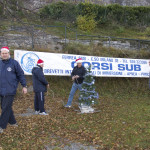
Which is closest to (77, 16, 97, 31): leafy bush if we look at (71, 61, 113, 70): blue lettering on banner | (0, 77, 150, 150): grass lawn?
(71, 61, 113, 70): blue lettering on banner

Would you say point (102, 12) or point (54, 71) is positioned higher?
point (102, 12)

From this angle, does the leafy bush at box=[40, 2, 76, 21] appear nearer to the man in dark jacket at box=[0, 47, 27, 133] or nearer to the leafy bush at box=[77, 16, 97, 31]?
the leafy bush at box=[77, 16, 97, 31]

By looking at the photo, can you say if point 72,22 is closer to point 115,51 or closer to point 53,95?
point 115,51

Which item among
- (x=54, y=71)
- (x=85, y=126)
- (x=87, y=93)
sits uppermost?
(x=54, y=71)

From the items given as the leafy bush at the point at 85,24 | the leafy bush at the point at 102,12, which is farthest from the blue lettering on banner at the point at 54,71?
the leafy bush at the point at 102,12

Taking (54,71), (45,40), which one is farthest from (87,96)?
(45,40)

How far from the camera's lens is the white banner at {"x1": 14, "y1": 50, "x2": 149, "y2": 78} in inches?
394

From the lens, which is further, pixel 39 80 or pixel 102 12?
pixel 102 12

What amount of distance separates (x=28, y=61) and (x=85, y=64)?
115 inches

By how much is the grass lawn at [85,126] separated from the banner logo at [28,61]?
1.25m

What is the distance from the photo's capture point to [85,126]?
225 inches

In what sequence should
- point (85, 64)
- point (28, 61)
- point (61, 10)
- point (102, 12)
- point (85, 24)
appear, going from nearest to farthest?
1. point (28, 61)
2. point (85, 64)
3. point (85, 24)
4. point (61, 10)
5. point (102, 12)

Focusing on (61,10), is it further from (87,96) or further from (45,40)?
(87,96)

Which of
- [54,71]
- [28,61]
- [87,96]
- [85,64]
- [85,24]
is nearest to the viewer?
[87,96]
